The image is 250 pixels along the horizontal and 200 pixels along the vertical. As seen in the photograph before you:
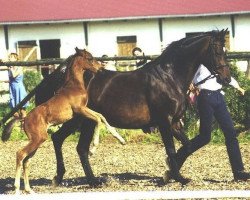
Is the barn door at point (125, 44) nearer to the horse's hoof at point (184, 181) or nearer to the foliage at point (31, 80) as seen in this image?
the foliage at point (31, 80)

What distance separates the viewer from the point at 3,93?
16.9 m

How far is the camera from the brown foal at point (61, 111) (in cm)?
765

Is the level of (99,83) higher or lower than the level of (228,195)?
higher

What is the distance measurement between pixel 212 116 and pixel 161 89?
2.27 feet

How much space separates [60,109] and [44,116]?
21 cm

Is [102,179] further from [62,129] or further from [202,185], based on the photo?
[202,185]

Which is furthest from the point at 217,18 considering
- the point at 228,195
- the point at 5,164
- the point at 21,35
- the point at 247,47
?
the point at 228,195

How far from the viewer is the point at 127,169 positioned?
9.82 m

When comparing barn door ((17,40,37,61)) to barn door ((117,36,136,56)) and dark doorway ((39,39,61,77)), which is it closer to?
dark doorway ((39,39,61,77))

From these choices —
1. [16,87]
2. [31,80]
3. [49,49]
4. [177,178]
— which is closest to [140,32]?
[49,49]

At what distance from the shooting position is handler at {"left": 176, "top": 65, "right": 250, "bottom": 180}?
8.23m

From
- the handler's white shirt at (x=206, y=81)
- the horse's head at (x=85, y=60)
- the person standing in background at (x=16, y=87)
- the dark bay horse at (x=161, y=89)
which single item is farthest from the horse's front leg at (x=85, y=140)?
the person standing in background at (x=16, y=87)

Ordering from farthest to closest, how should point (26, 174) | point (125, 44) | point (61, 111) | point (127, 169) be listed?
point (125, 44) < point (127, 169) < point (61, 111) < point (26, 174)

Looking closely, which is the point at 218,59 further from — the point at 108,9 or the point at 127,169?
the point at 108,9
